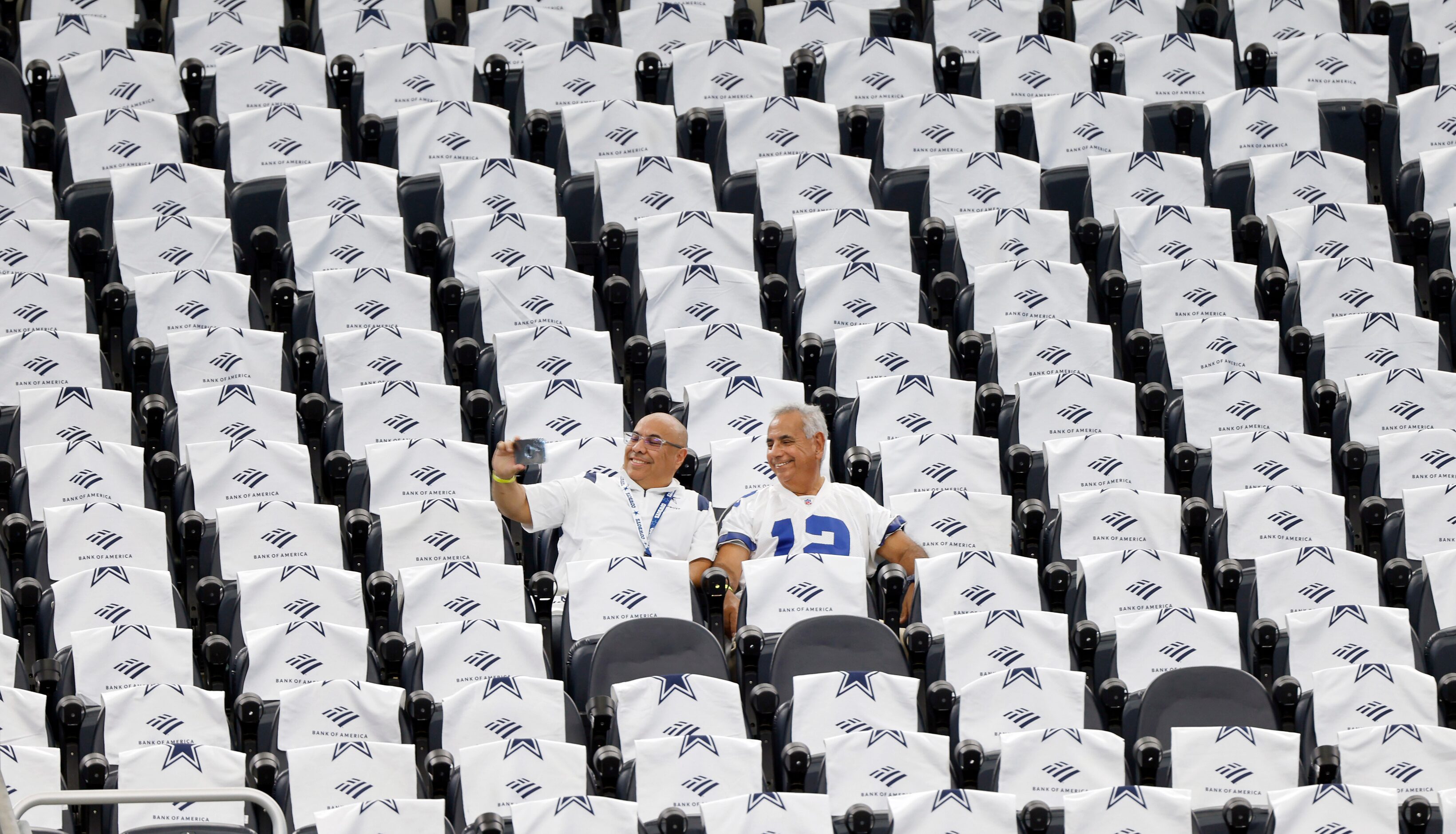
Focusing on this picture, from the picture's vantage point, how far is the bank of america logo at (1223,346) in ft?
18.3

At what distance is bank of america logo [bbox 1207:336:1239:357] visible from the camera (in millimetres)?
5586

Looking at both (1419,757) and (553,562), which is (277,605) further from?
(1419,757)

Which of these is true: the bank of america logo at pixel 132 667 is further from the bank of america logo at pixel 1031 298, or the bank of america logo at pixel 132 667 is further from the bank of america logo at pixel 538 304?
the bank of america logo at pixel 1031 298

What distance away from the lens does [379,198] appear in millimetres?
5902

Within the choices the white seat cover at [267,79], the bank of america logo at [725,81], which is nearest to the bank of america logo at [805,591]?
the bank of america logo at [725,81]

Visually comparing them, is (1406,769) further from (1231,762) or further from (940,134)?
(940,134)

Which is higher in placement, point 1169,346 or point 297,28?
point 297,28

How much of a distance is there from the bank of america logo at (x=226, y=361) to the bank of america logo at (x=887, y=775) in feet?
5.90

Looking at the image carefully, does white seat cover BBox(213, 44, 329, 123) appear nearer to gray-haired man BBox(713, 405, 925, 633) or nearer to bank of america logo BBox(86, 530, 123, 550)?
bank of america logo BBox(86, 530, 123, 550)

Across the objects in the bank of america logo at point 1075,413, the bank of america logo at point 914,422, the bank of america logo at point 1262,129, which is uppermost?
the bank of america logo at point 1262,129

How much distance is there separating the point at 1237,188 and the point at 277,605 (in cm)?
→ 275

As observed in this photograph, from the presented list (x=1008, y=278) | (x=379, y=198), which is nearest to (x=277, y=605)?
(x=379, y=198)

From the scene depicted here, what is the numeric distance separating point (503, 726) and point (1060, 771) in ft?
3.27

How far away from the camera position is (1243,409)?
5453 mm
